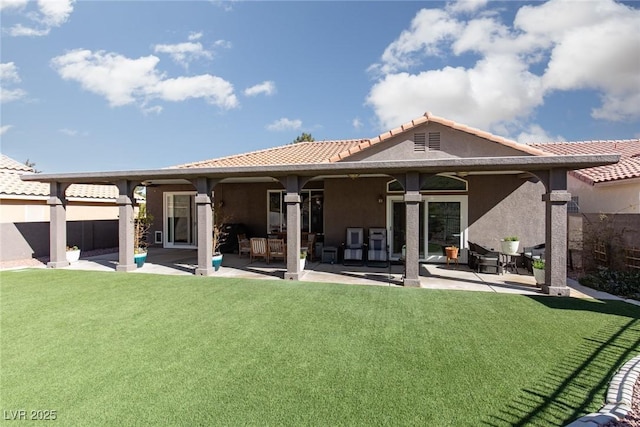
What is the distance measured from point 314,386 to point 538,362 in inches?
117

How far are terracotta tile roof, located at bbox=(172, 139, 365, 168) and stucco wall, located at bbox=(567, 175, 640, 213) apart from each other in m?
9.54

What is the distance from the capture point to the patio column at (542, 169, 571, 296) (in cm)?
750

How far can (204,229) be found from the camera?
9.90 m

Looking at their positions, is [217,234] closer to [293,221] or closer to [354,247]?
[293,221]

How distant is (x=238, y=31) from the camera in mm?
15312

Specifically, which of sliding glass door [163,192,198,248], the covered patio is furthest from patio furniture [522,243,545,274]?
sliding glass door [163,192,198,248]

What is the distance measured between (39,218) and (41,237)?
5.79ft

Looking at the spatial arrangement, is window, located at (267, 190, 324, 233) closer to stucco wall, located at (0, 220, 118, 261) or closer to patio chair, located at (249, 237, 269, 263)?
patio chair, located at (249, 237, 269, 263)

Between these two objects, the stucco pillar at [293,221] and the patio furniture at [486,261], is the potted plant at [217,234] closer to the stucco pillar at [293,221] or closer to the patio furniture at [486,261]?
the stucco pillar at [293,221]

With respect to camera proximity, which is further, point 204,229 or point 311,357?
point 204,229

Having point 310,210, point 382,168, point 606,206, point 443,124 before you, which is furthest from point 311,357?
point 606,206

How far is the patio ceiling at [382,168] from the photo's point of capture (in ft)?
23.7

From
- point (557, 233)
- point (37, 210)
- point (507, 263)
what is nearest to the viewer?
point (557, 233)

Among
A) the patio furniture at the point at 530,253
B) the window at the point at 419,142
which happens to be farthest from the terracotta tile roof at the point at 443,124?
the patio furniture at the point at 530,253
